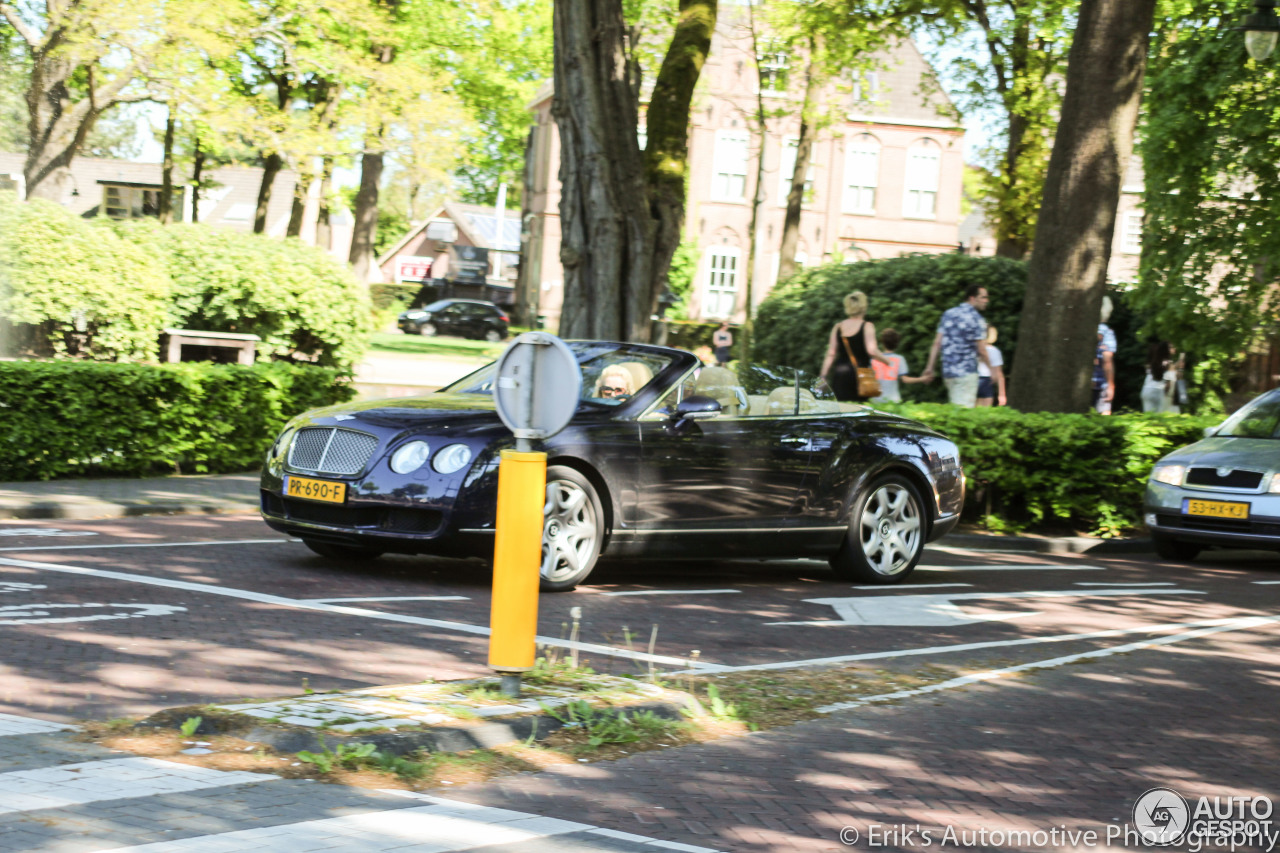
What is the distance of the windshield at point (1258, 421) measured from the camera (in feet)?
42.3

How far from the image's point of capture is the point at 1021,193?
28.1 m

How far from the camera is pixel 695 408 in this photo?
30.1 feet

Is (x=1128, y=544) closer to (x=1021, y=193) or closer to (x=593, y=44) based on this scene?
(x=593, y=44)

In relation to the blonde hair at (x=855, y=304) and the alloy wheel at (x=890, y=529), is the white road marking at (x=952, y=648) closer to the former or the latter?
the alloy wheel at (x=890, y=529)

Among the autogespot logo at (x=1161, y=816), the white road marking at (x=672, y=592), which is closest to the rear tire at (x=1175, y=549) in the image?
the white road marking at (x=672, y=592)

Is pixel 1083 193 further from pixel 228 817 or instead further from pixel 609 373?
pixel 228 817

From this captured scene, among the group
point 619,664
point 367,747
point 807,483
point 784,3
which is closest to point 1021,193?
point 784,3

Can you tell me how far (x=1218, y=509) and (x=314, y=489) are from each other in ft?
25.3

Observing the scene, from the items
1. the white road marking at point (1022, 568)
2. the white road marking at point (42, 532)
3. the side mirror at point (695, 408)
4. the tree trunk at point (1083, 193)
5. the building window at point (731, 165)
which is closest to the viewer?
the side mirror at point (695, 408)

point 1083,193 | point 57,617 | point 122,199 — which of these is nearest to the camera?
point 57,617

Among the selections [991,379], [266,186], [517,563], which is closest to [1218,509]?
[991,379]

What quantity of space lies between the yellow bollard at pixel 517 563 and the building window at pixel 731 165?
178 ft

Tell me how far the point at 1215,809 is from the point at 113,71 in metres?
26.0

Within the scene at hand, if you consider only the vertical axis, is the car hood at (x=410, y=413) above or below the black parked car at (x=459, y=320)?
below
